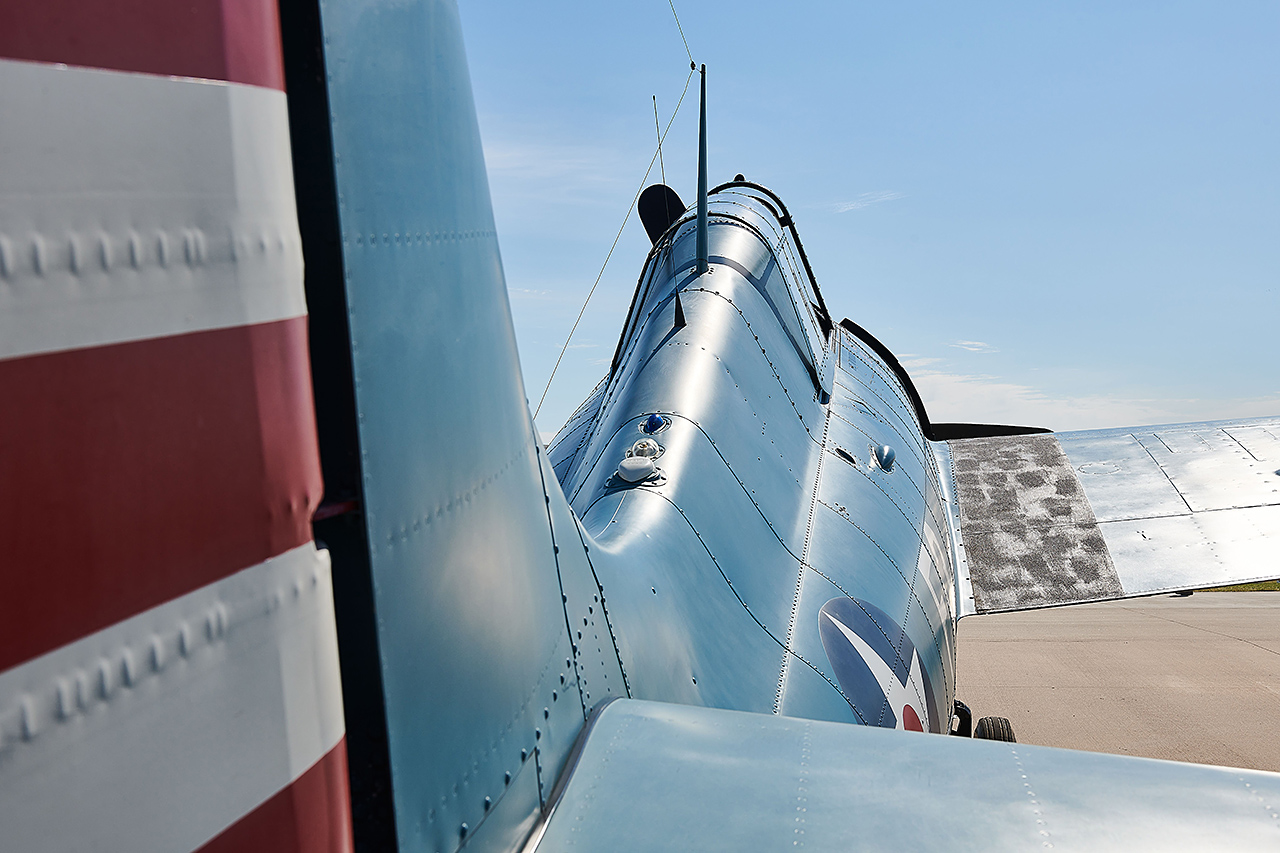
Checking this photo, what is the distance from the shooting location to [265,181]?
4.00 ft

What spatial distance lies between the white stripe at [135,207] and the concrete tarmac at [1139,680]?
806 centimetres

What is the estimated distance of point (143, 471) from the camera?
1022 millimetres

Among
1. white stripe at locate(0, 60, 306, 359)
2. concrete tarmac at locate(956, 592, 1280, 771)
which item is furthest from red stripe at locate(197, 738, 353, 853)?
concrete tarmac at locate(956, 592, 1280, 771)

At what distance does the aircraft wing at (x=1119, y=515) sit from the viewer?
8.27 meters

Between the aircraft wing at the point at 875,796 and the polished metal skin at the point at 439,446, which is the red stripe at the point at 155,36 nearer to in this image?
the polished metal skin at the point at 439,446

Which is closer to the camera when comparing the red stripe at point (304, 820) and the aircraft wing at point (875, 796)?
the red stripe at point (304, 820)

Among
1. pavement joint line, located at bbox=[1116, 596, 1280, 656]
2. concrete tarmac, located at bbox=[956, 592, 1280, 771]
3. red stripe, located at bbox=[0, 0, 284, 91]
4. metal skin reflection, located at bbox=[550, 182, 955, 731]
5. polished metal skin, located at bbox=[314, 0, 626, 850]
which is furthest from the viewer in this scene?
pavement joint line, located at bbox=[1116, 596, 1280, 656]

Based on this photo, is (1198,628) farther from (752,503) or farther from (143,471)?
(143,471)

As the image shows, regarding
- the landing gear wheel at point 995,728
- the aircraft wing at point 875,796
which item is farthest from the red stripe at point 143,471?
the landing gear wheel at point 995,728

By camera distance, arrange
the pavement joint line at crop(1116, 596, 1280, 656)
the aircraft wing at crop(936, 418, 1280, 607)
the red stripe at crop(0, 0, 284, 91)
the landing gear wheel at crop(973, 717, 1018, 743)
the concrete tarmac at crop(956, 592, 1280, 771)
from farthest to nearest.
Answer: the pavement joint line at crop(1116, 596, 1280, 656) < the concrete tarmac at crop(956, 592, 1280, 771) < the aircraft wing at crop(936, 418, 1280, 607) < the landing gear wheel at crop(973, 717, 1018, 743) < the red stripe at crop(0, 0, 284, 91)

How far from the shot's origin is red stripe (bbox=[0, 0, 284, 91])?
892 millimetres

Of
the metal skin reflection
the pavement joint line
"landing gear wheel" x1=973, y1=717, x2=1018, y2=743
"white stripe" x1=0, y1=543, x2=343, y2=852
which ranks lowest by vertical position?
the pavement joint line

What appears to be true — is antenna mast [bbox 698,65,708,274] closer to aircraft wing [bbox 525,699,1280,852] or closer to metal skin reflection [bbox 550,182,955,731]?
metal skin reflection [bbox 550,182,955,731]

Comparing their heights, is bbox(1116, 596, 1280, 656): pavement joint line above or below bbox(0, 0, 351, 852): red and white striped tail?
below
